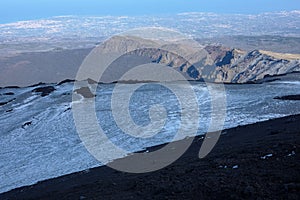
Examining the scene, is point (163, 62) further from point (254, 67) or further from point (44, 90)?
point (44, 90)

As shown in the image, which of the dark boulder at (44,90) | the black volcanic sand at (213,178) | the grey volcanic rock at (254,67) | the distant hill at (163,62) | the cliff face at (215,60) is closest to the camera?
the black volcanic sand at (213,178)

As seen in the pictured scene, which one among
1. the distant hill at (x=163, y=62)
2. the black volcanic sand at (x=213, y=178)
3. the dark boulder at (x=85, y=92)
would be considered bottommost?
the distant hill at (x=163, y=62)

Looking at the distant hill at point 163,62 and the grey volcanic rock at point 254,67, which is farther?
the distant hill at point 163,62

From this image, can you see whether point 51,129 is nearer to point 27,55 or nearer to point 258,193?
point 258,193

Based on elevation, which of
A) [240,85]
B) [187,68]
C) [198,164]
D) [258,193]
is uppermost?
[258,193]

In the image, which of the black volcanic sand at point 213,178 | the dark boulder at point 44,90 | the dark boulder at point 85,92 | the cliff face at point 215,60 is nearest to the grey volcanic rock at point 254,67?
the cliff face at point 215,60

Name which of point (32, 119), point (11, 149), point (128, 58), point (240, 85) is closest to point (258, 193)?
point (11, 149)

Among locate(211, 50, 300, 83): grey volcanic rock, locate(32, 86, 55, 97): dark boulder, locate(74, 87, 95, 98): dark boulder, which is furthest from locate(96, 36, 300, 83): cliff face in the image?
locate(32, 86, 55, 97): dark boulder

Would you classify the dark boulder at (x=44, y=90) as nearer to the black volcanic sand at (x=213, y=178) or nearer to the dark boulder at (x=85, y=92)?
the dark boulder at (x=85, y=92)
